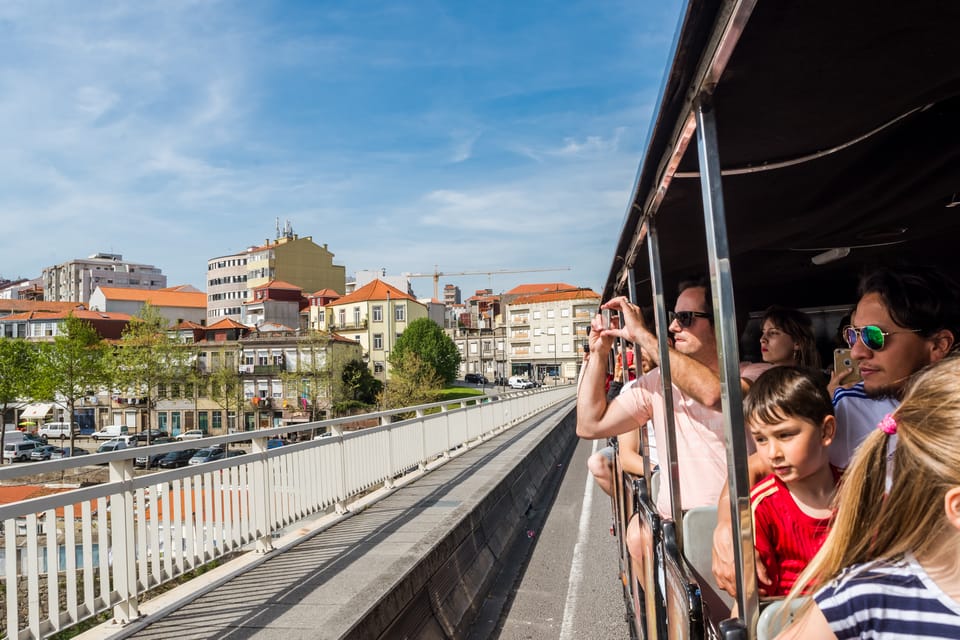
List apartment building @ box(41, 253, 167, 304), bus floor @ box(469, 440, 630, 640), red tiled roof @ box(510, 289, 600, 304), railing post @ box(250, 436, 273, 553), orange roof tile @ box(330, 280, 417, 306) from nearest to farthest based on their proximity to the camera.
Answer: bus floor @ box(469, 440, 630, 640)
railing post @ box(250, 436, 273, 553)
orange roof tile @ box(330, 280, 417, 306)
red tiled roof @ box(510, 289, 600, 304)
apartment building @ box(41, 253, 167, 304)

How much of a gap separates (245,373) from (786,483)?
86.7m

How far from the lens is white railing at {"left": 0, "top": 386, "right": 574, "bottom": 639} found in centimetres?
406

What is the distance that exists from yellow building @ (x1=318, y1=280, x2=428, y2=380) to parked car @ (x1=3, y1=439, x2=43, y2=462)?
117ft

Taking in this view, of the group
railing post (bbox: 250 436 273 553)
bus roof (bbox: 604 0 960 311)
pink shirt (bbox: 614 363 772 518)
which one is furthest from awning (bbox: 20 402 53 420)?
pink shirt (bbox: 614 363 772 518)

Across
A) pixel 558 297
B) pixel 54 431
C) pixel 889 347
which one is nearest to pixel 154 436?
pixel 54 431

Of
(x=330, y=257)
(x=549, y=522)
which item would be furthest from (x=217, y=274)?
(x=549, y=522)

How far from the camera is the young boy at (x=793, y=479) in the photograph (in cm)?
249

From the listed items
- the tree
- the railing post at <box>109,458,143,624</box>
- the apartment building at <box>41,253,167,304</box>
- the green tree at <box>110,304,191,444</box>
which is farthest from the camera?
the apartment building at <box>41,253,167,304</box>

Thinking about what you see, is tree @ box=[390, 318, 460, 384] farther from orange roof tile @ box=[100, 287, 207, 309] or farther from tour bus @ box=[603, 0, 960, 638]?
tour bus @ box=[603, 0, 960, 638]

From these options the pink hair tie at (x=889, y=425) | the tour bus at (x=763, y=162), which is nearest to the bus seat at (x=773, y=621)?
the tour bus at (x=763, y=162)

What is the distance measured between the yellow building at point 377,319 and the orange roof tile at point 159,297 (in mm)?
31725

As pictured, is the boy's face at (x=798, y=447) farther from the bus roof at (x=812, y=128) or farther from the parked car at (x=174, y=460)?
the parked car at (x=174, y=460)

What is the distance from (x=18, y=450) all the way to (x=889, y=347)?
82513 millimetres

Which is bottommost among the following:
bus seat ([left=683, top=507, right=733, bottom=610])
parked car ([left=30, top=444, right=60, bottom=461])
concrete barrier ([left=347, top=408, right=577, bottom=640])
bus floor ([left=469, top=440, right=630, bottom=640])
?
parked car ([left=30, top=444, right=60, bottom=461])
